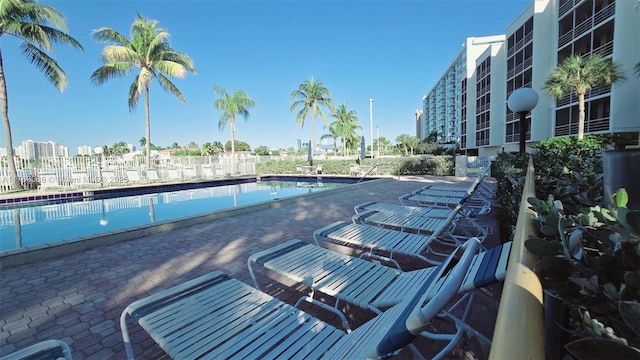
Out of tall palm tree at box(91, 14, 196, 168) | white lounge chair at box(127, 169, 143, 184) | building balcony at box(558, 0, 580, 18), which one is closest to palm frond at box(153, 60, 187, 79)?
tall palm tree at box(91, 14, 196, 168)

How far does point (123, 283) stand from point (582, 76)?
21.8 m

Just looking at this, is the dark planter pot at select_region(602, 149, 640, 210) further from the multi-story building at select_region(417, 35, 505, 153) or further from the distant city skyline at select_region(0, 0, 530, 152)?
the multi-story building at select_region(417, 35, 505, 153)

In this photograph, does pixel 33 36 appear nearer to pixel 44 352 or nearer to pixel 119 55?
pixel 119 55

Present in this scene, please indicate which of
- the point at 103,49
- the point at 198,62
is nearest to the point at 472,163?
the point at 198,62

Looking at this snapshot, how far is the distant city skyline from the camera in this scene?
1301 cm

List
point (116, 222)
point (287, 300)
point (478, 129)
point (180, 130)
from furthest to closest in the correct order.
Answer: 1. point (180, 130)
2. point (478, 129)
3. point (116, 222)
4. point (287, 300)

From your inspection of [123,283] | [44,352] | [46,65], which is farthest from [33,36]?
[44,352]

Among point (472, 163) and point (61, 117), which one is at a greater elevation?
point (61, 117)

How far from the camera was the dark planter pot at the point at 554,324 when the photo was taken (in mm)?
764

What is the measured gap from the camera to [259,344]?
5.15 feet

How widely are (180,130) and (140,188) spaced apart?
29912mm

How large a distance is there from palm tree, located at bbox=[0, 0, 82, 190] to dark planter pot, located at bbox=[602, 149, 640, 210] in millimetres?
16518

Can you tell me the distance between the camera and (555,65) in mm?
21375

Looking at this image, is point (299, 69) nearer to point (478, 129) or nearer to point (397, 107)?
point (478, 129)
